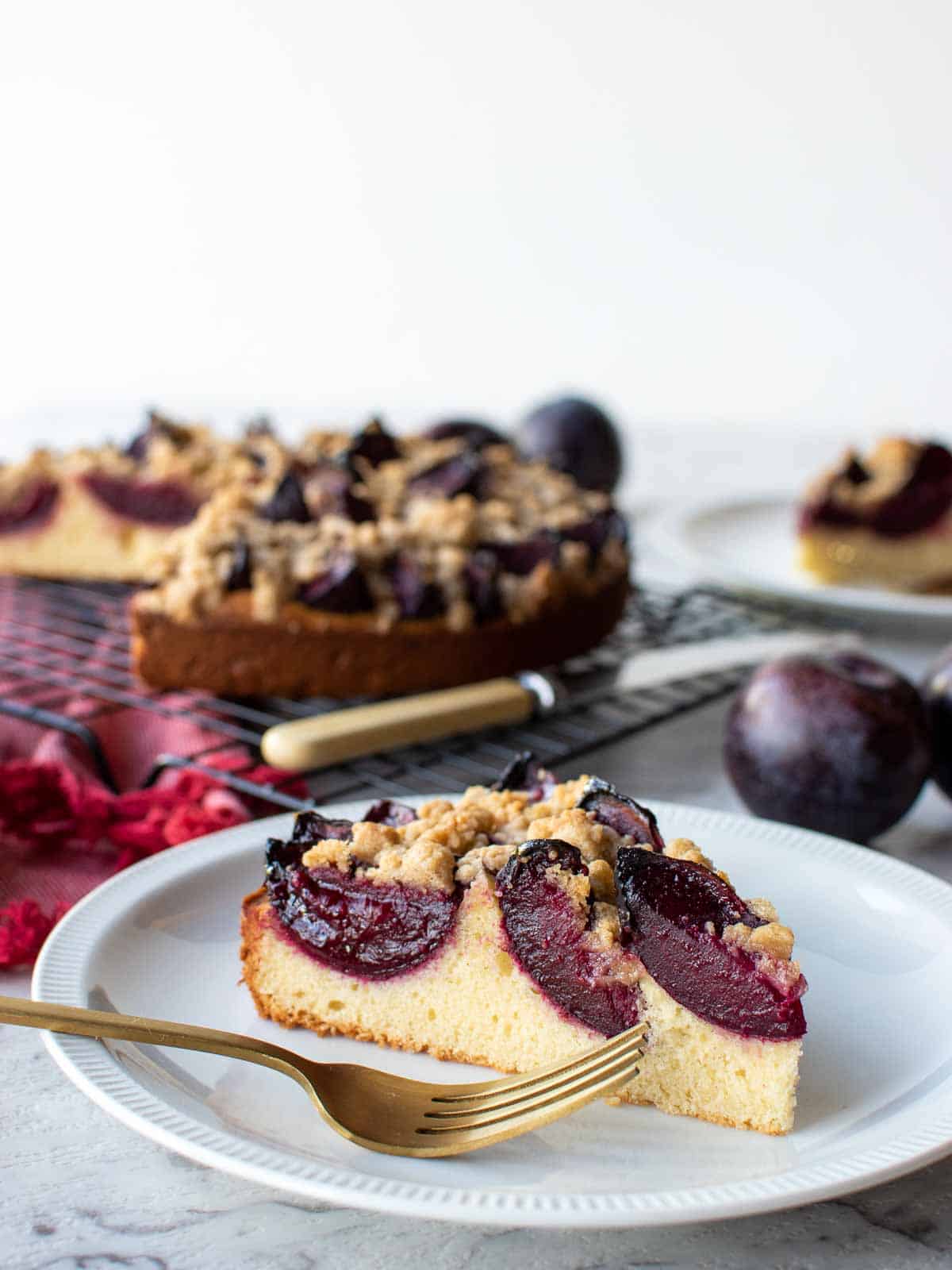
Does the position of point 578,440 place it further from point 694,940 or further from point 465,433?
point 694,940

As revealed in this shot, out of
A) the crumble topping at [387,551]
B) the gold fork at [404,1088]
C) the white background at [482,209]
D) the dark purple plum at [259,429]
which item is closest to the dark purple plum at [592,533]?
the crumble topping at [387,551]

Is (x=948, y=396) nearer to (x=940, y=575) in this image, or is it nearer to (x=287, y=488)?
(x=940, y=575)

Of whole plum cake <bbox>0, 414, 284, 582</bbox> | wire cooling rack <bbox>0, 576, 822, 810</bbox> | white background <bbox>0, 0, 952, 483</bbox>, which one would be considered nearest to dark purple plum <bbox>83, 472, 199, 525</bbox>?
whole plum cake <bbox>0, 414, 284, 582</bbox>

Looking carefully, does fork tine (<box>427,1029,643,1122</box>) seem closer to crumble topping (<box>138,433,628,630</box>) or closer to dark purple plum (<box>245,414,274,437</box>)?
crumble topping (<box>138,433,628,630</box>)

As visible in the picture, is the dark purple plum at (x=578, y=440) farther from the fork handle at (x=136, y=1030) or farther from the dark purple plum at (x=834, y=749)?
the fork handle at (x=136, y=1030)

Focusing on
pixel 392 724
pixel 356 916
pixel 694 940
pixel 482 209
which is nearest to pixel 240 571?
pixel 392 724
